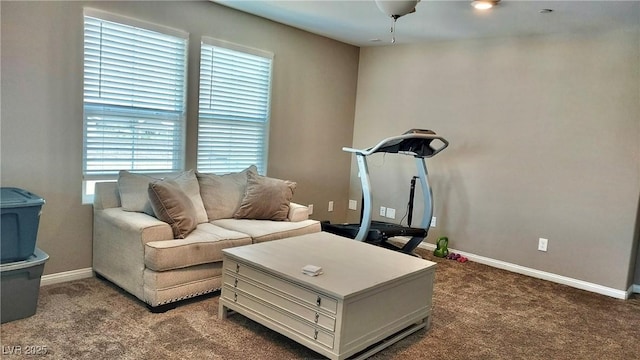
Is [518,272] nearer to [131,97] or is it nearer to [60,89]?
[131,97]

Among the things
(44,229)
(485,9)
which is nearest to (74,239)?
(44,229)

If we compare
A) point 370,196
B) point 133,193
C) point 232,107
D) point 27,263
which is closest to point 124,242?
point 133,193

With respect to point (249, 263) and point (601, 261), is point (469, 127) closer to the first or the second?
point (601, 261)

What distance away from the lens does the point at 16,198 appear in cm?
273

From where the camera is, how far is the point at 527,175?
4395mm

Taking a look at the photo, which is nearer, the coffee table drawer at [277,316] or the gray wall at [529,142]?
the coffee table drawer at [277,316]

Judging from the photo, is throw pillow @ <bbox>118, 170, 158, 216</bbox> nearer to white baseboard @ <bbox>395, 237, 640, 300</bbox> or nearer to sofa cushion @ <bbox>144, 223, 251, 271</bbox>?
sofa cushion @ <bbox>144, 223, 251, 271</bbox>

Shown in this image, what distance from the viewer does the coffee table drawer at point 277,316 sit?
2407mm

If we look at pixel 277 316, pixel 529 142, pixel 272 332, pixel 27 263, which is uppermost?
pixel 529 142

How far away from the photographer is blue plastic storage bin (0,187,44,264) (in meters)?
2.59

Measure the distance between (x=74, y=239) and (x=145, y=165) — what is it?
2.58 ft

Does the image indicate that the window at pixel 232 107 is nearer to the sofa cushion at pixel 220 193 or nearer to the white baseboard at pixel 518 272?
the sofa cushion at pixel 220 193

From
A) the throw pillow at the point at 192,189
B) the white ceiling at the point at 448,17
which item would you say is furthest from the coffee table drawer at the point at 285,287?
the white ceiling at the point at 448,17

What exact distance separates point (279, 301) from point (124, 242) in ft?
4.13
